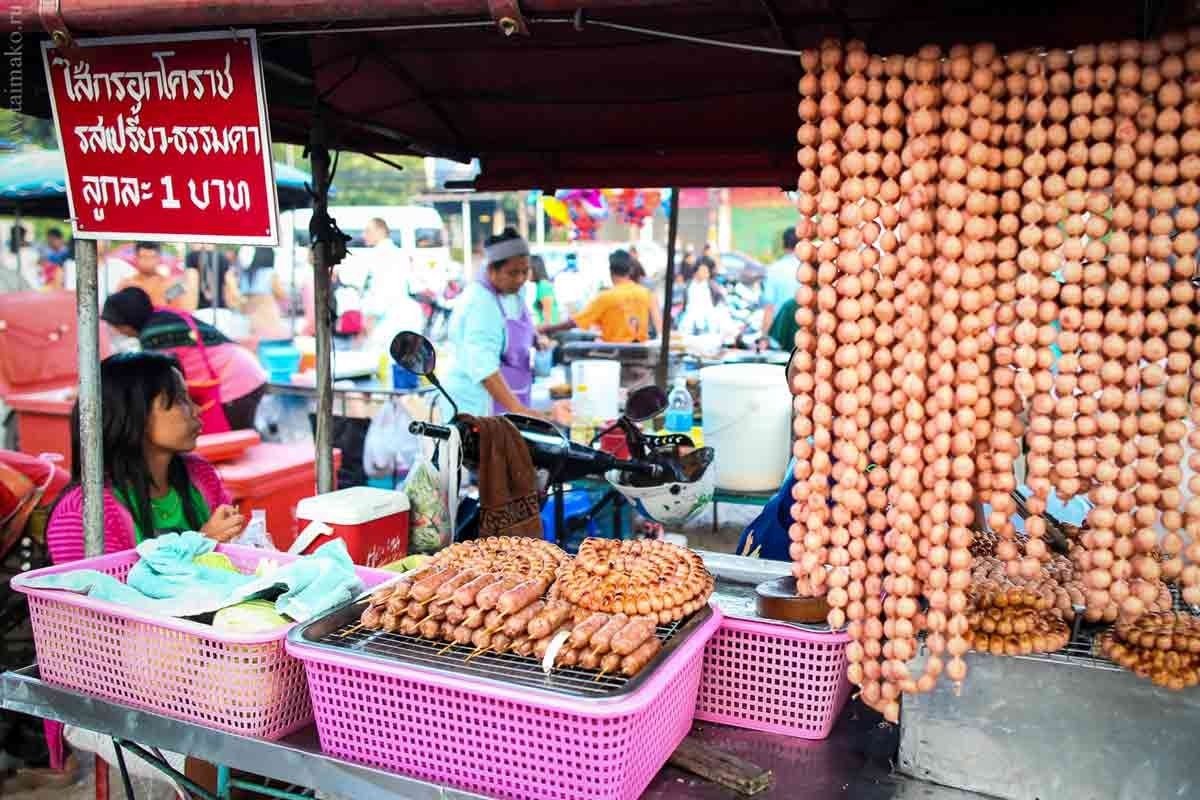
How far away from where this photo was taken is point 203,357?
6.55 meters

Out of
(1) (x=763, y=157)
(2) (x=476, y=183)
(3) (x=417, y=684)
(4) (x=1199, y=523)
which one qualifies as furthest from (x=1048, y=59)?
(2) (x=476, y=183)

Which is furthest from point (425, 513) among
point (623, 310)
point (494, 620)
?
point (623, 310)

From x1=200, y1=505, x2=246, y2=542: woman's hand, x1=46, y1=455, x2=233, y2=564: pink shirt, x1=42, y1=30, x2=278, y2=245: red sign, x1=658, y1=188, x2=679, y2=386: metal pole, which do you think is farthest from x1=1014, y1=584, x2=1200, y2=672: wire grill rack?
x1=658, y1=188, x2=679, y2=386: metal pole

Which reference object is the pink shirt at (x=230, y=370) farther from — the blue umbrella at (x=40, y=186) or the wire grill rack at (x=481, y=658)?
the wire grill rack at (x=481, y=658)

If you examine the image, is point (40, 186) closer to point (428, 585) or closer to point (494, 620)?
point (428, 585)

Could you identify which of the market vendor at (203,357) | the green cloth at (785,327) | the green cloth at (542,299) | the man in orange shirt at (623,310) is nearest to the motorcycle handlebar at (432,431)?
the market vendor at (203,357)

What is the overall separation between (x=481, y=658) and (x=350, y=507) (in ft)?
3.88

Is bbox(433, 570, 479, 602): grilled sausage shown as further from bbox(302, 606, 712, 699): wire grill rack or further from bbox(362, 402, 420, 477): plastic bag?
bbox(362, 402, 420, 477): plastic bag

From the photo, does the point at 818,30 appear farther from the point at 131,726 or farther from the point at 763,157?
the point at 131,726

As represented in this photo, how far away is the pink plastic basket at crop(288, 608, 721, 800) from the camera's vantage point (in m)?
1.75

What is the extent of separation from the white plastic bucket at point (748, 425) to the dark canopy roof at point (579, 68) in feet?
4.06

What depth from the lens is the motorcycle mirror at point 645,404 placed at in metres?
4.41

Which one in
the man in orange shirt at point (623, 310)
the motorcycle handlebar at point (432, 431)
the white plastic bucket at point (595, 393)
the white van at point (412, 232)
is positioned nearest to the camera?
the motorcycle handlebar at point (432, 431)

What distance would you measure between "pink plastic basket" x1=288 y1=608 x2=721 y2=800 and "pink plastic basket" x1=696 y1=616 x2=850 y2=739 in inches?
5.4
